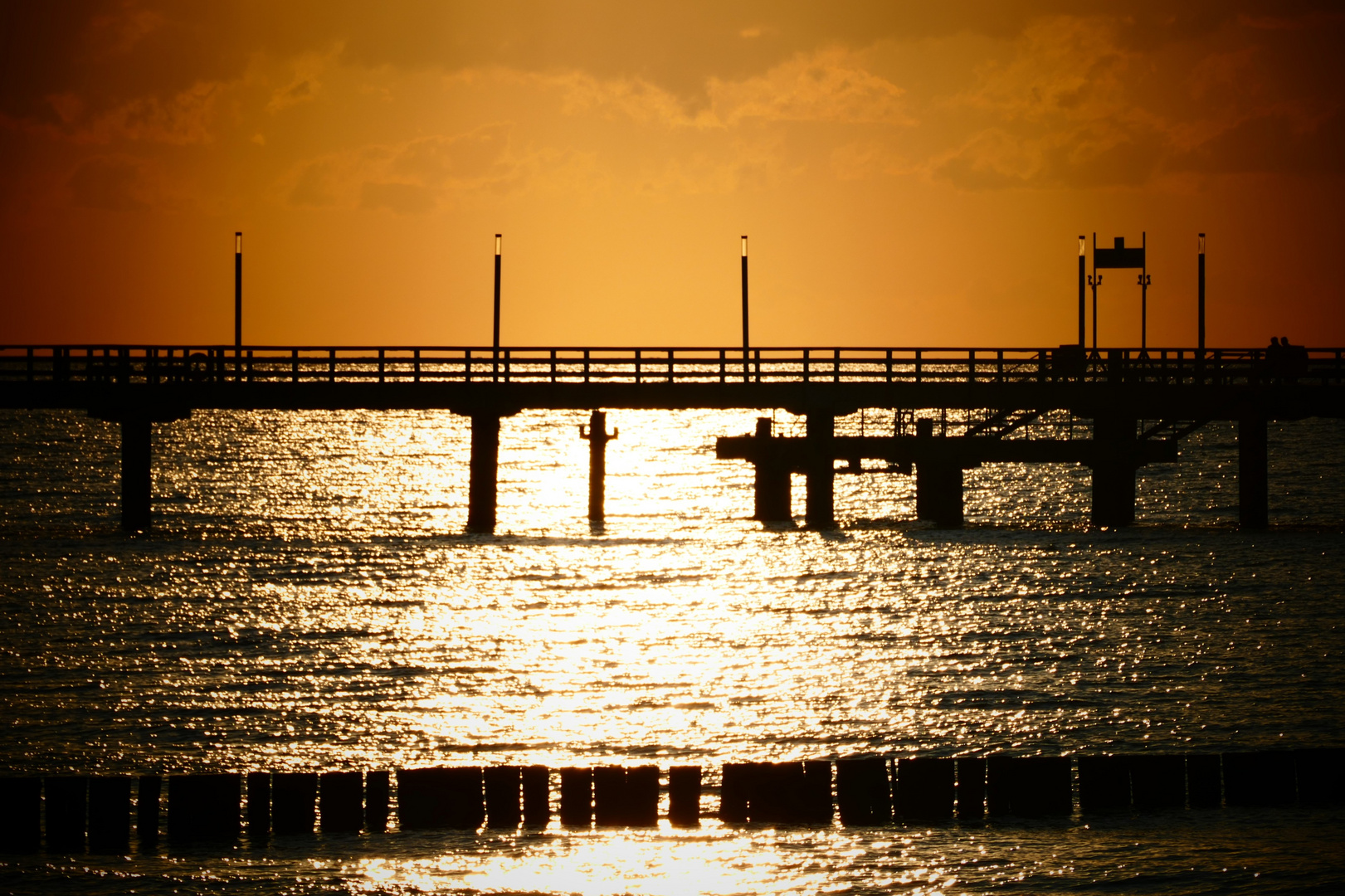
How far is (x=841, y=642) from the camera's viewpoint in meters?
31.6

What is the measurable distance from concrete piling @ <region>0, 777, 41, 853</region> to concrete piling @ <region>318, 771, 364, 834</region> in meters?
2.61

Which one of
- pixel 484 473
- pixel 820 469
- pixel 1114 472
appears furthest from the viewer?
pixel 1114 472

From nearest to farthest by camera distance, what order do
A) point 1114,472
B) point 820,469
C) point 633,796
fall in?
point 633,796 < point 820,469 < point 1114,472

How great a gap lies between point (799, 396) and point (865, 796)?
90.7 ft

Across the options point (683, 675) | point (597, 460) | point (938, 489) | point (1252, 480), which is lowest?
point (683, 675)

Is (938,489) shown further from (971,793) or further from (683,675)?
(971,793)

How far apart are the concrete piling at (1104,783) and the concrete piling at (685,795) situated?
394cm

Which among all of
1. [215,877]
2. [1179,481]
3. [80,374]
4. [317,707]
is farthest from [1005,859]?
[1179,481]

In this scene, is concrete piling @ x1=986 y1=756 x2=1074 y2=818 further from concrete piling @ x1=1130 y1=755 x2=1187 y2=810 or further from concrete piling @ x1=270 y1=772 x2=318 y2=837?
concrete piling @ x1=270 y1=772 x2=318 y2=837

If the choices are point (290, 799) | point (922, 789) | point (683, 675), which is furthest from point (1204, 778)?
point (683, 675)

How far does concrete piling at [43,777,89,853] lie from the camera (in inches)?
667

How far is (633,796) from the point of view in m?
17.5

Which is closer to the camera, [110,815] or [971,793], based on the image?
[110,815]

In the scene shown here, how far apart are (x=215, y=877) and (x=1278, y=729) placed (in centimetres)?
1396
